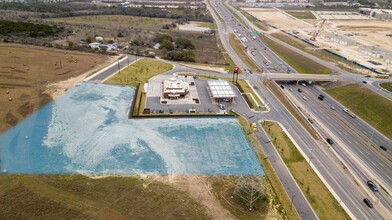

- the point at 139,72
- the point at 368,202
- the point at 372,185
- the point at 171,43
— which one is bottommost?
the point at 368,202

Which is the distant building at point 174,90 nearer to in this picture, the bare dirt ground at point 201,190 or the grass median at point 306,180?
the grass median at point 306,180

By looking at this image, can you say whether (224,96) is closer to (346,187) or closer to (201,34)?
(346,187)

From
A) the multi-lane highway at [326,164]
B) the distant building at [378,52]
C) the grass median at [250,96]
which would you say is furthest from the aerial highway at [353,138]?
the distant building at [378,52]

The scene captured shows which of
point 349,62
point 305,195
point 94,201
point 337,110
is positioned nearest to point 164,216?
point 94,201

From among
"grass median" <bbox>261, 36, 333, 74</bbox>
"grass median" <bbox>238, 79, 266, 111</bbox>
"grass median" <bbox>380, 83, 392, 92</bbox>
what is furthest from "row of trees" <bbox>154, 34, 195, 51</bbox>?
"grass median" <bbox>380, 83, 392, 92</bbox>

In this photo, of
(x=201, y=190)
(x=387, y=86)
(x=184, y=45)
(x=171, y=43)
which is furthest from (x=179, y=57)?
(x=387, y=86)

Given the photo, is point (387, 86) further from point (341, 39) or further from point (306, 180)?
point (341, 39)
